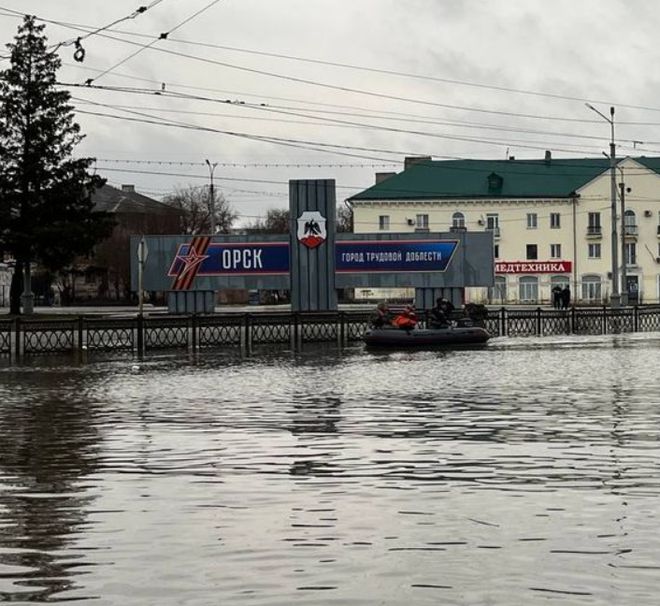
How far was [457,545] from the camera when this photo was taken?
31.7 ft

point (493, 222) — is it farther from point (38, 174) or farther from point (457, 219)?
point (38, 174)

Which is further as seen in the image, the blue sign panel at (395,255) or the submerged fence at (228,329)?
the blue sign panel at (395,255)

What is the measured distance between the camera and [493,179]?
113 meters

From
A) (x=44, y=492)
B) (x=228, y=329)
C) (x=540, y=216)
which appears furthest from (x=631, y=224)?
(x=44, y=492)

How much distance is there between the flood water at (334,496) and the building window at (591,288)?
86014 mm

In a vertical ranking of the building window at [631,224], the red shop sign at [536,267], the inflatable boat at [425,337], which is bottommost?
the inflatable boat at [425,337]

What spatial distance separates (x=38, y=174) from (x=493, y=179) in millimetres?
51664

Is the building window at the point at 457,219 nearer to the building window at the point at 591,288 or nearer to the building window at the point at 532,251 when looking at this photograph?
the building window at the point at 532,251

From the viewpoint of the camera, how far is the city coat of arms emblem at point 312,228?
57438 mm

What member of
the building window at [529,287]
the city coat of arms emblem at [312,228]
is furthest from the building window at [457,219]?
the city coat of arms emblem at [312,228]

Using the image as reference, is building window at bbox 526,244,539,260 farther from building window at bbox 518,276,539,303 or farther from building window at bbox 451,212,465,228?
building window at bbox 451,212,465,228

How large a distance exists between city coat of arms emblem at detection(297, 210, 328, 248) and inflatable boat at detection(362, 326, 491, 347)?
12.0 metres

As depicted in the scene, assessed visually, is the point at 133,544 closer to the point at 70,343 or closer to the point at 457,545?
the point at 457,545

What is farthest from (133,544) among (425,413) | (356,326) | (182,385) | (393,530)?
(356,326)
